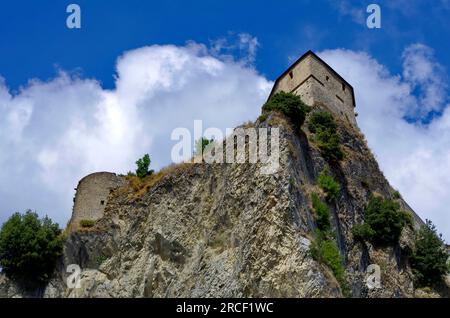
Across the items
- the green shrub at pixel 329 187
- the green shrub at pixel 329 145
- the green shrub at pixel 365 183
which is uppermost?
the green shrub at pixel 329 145

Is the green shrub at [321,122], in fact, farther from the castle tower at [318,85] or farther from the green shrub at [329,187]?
the green shrub at [329,187]

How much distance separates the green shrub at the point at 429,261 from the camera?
3384cm

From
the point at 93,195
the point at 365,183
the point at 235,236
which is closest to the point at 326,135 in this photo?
the point at 365,183

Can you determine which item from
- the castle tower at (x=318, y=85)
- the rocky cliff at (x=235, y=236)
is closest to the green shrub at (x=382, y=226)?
the rocky cliff at (x=235, y=236)

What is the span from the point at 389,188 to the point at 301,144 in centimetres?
965

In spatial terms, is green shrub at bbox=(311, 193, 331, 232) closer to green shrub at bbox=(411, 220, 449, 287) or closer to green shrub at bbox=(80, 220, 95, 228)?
green shrub at bbox=(411, 220, 449, 287)

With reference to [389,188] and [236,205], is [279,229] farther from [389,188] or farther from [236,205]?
[389,188]

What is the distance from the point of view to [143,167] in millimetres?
39875

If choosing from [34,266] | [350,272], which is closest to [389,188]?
[350,272]

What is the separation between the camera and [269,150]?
30344mm

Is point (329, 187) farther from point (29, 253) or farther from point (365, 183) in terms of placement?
point (29, 253)

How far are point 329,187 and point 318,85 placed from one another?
12.7 m
